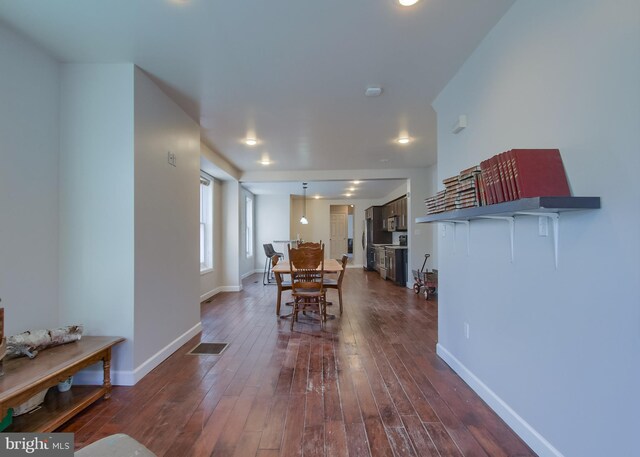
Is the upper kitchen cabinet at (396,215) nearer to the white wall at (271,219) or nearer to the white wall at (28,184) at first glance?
the white wall at (271,219)

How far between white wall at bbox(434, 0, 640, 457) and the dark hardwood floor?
0.36 m

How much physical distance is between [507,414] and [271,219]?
8203mm

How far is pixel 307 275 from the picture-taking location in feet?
13.0

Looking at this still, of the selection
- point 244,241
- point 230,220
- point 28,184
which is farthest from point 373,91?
point 244,241

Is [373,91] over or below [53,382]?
over

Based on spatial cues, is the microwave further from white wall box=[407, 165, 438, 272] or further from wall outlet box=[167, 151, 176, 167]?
wall outlet box=[167, 151, 176, 167]

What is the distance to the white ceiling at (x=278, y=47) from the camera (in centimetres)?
179

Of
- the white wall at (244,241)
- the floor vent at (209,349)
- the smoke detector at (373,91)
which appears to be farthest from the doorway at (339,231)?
the smoke detector at (373,91)

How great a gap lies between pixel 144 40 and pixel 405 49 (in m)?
1.84

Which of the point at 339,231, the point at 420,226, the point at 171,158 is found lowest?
the point at 339,231

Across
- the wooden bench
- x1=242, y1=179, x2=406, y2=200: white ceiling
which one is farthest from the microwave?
the wooden bench

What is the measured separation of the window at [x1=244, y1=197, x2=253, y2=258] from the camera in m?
8.54

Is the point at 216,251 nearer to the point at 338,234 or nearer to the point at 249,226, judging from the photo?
the point at 249,226

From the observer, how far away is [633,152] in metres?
1.09
